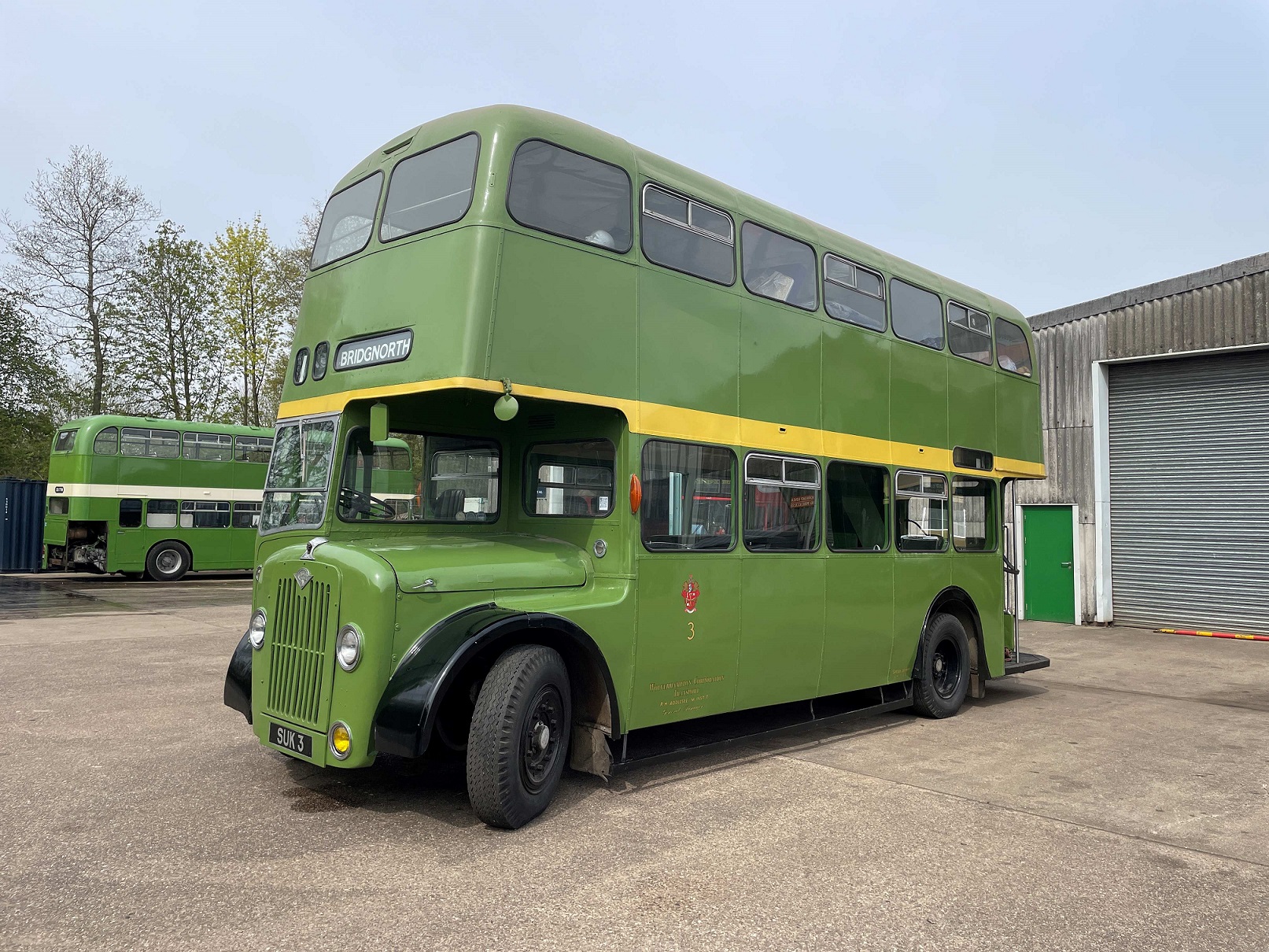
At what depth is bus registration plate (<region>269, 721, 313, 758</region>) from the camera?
5070 mm

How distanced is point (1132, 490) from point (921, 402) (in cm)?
985

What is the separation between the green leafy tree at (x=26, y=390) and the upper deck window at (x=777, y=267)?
29.4 meters

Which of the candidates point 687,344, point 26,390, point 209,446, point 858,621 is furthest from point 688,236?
point 26,390

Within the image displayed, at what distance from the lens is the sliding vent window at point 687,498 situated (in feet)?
20.0

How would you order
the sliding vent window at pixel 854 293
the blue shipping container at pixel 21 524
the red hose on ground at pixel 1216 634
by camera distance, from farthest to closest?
the blue shipping container at pixel 21 524
the red hose on ground at pixel 1216 634
the sliding vent window at pixel 854 293

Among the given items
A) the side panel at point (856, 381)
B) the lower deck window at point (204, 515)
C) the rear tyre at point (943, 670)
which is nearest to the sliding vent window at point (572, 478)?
the side panel at point (856, 381)

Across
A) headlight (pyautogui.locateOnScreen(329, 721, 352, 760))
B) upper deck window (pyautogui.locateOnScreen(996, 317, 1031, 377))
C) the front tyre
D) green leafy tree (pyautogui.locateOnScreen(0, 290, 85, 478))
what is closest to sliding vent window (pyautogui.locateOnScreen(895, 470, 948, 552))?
upper deck window (pyautogui.locateOnScreen(996, 317, 1031, 377))

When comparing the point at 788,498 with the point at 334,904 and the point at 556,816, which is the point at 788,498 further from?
the point at 334,904

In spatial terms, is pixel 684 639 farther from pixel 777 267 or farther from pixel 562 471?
pixel 777 267

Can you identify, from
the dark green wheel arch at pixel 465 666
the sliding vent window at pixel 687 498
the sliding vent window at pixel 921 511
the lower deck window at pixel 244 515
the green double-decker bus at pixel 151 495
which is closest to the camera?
the dark green wheel arch at pixel 465 666

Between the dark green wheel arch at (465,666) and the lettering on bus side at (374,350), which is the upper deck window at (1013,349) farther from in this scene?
the lettering on bus side at (374,350)

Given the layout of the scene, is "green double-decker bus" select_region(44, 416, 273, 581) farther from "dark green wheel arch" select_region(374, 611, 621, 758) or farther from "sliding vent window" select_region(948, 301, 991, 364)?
"dark green wheel arch" select_region(374, 611, 621, 758)

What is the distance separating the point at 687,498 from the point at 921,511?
335cm

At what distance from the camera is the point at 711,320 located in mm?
6625
